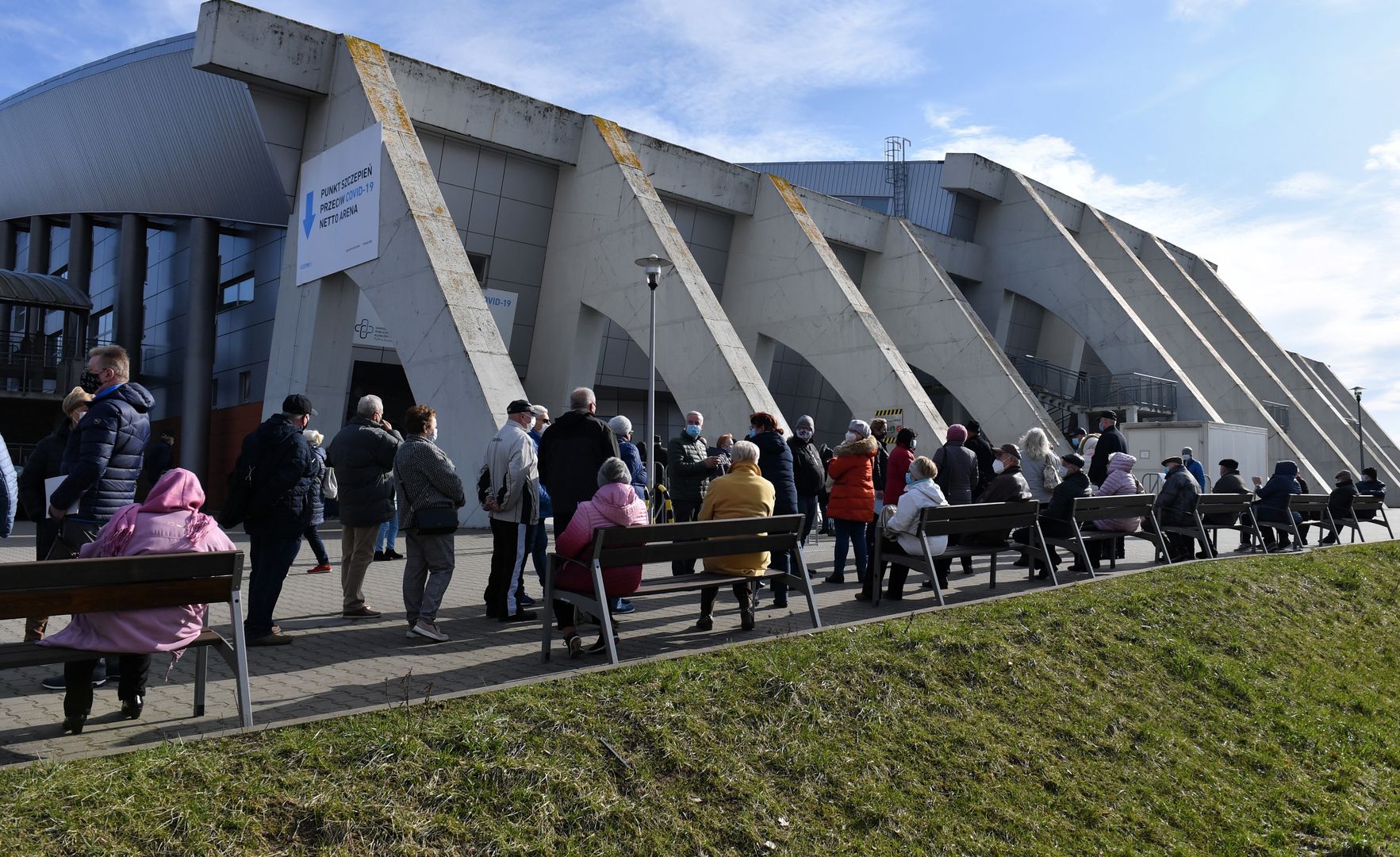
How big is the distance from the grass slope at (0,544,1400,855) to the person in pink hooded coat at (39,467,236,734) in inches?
32.4

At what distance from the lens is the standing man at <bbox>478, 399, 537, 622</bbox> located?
7.11 metres

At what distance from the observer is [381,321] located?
20031 millimetres

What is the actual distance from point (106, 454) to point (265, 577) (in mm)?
1312

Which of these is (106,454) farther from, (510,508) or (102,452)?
(510,508)

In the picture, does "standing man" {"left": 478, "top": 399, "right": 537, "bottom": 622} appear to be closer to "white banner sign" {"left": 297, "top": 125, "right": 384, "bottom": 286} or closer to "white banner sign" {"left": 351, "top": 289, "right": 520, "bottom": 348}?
"white banner sign" {"left": 297, "top": 125, "right": 384, "bottom": 286}

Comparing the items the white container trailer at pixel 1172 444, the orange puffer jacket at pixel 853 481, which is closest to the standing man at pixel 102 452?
the orange puffer jacket at pixel 853 481

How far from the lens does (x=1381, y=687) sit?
7535 mm

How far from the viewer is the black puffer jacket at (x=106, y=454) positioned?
521cm

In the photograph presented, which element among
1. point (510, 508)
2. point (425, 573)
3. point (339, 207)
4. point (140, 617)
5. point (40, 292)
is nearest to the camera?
point (140, 617)

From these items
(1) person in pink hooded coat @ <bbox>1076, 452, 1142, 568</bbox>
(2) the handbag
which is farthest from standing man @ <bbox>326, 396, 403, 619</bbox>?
(1) person in pink hooded coat @ <bbox>1076, 452, 1142, 568</bbox>

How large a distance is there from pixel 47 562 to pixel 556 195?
18376 millimetres

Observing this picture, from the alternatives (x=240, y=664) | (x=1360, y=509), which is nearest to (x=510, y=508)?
(x=240, y=664)

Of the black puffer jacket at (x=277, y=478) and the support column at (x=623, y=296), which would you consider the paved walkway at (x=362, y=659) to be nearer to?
the black puffer jacket at (x=277, y=478)

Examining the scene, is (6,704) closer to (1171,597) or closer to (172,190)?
(1171,597)
